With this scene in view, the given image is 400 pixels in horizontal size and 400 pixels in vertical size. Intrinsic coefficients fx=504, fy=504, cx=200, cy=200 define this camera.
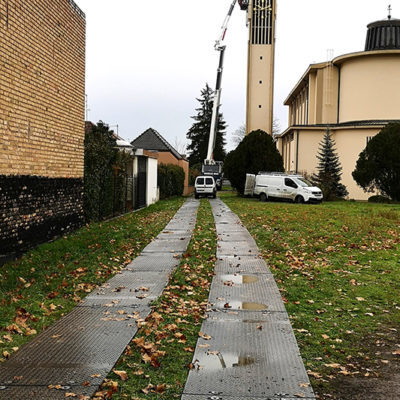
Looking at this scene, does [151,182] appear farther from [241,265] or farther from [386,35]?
[386,35]

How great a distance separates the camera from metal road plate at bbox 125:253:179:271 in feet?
31.8

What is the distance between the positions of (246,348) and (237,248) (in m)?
7.01

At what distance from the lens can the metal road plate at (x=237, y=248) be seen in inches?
457

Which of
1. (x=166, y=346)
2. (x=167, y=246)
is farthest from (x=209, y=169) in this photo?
(x=166, y=346)

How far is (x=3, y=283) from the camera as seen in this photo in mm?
8102

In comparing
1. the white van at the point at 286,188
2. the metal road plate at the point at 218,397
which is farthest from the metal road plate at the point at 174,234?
the white van at the point at 286,188

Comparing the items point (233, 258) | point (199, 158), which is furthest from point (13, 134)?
point (199, 158)

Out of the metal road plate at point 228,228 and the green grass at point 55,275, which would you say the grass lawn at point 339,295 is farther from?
the green grass at point 55,275

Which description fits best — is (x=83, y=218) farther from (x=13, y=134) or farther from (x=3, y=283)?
(x=3, y=283)

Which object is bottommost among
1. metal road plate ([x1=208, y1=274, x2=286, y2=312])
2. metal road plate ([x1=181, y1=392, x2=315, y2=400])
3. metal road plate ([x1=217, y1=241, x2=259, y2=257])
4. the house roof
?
metal road plate ([x1=181, y1=392, x2=315, y2=400])

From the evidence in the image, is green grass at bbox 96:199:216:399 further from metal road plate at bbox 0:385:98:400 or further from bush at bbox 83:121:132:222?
bush at bbox 83:121:132:222

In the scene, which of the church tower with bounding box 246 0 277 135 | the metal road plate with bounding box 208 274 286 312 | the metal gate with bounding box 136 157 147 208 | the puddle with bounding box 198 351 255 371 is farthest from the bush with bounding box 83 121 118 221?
the church tower with bounding box 246 0 277 135

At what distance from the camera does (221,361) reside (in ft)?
16.3

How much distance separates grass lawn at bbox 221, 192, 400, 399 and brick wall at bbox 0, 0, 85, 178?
18.7 feet
